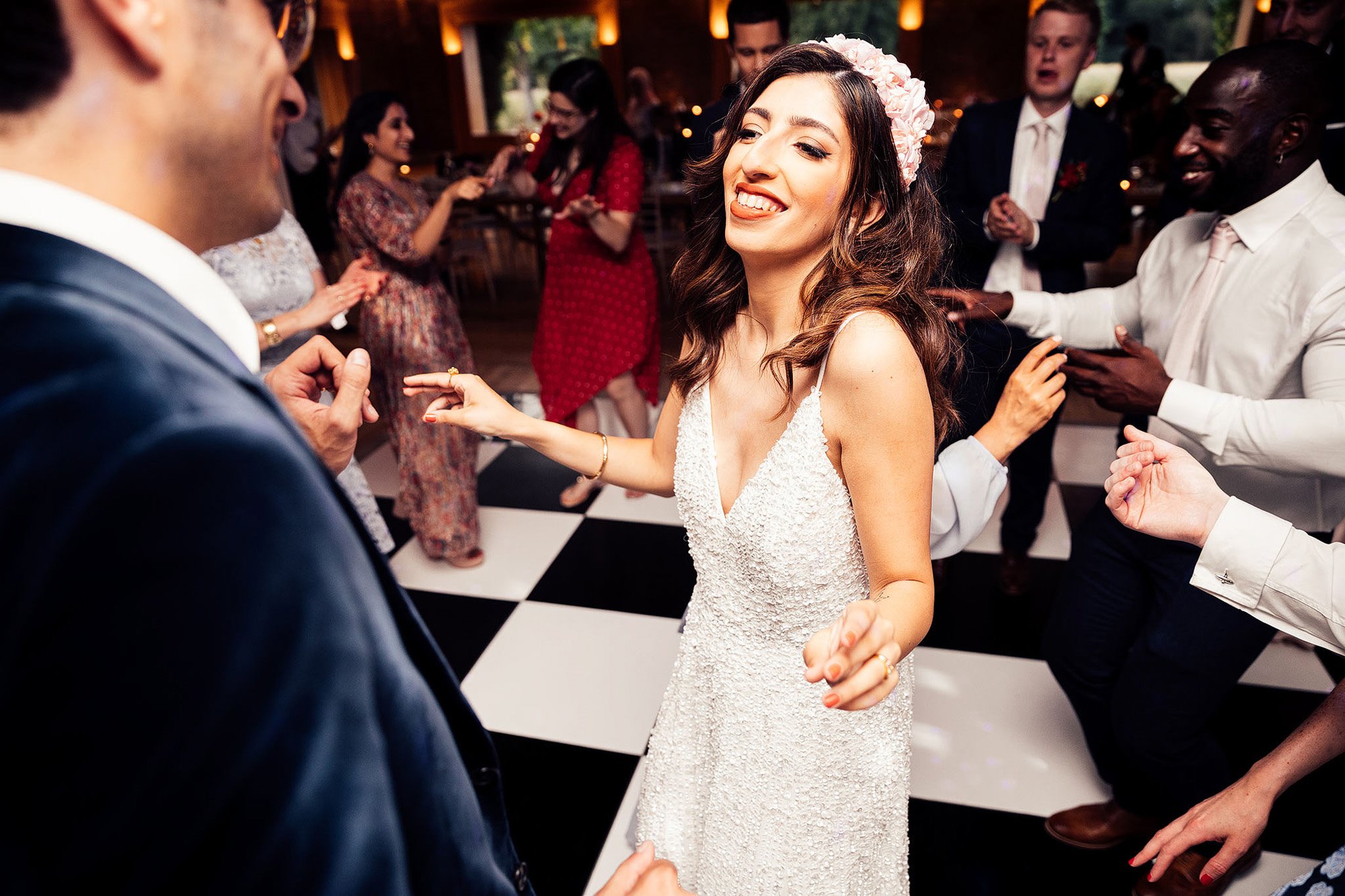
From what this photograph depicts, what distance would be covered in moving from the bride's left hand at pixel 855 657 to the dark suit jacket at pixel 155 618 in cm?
40

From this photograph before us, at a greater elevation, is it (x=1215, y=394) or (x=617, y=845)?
(x=1215, y=394)

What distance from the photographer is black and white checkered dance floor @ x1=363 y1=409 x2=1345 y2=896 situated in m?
1.64

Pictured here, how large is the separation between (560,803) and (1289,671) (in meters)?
1.90

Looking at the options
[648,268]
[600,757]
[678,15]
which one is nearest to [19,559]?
[600,757]

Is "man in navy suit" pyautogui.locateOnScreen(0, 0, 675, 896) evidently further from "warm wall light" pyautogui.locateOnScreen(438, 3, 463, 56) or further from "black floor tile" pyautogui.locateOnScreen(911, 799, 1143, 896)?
"warm wall light" pyautogui.locateOnScreen(438, 3, 463, 56)

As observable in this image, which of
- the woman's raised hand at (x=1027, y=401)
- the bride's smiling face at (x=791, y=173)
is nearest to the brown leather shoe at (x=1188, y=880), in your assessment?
the woman's raised hand at (x=1027, y=401)

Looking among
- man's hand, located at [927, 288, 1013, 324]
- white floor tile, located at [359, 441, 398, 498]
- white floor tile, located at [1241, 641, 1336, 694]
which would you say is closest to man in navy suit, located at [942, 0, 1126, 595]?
man's hand, located at [927, 288, 1013, 324]

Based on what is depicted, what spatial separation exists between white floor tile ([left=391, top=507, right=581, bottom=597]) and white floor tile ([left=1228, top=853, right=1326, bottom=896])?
1845mm

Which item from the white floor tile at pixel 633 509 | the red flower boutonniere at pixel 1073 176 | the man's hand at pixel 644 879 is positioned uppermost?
the red flower boutonniere at pixel 1073 176

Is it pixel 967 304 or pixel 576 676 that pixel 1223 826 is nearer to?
pixel 967 304

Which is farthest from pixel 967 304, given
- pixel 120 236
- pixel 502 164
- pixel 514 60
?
pixel 514 60

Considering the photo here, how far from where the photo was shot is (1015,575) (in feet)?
7.93

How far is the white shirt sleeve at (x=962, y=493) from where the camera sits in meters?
1.32

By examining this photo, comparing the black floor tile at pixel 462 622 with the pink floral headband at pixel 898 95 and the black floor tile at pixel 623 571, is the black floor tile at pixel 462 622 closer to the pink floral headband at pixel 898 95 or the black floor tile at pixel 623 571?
the black floor tile at pixel 623 571
